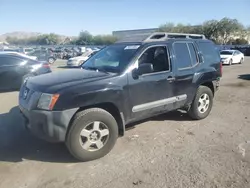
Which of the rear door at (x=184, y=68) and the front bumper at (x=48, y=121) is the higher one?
the rear door at (x=184, y=68)

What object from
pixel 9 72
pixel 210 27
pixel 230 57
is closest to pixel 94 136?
pixel 9 72

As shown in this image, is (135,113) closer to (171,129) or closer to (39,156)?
(171,129)

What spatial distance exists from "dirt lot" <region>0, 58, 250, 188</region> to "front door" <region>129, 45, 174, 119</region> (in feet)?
1.90

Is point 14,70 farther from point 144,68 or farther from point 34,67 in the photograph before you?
point 144,68

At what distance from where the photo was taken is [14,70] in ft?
30.5

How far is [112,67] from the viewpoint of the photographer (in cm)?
454

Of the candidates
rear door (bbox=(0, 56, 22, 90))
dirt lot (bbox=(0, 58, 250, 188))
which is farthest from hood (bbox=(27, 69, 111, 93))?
rear door (bbox=(0, 56, 22, 90))

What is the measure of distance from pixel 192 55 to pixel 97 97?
258 centimetres

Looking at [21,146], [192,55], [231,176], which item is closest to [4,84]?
[21,146]

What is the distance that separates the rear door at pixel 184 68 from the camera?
5.07 metres

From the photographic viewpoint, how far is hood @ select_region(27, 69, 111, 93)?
3.77 meters

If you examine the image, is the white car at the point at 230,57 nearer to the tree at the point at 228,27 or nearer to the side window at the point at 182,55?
the side window at the point at 182,55

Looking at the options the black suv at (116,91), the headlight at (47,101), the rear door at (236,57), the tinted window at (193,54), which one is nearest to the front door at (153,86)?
the black suv at (116,91)

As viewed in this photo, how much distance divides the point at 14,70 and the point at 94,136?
6.51m
